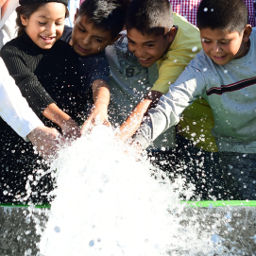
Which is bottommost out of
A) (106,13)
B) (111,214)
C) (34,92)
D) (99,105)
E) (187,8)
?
(187,8)

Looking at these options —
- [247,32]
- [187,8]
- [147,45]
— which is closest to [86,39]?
[147,45]

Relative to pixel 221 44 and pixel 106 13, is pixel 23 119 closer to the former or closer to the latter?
pixel 106 13

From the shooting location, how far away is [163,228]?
1648 mm

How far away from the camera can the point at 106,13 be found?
2.19 m

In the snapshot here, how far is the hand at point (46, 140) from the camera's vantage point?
1731 millimetres

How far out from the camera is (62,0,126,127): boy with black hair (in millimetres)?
2145

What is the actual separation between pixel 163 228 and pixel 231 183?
687mm

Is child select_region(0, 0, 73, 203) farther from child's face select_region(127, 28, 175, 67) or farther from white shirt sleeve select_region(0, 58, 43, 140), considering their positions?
child's face select_region(127, 28, 175, 67)

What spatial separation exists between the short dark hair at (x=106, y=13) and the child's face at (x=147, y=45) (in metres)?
0.11

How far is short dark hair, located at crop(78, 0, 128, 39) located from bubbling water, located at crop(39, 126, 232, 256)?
1.97ft

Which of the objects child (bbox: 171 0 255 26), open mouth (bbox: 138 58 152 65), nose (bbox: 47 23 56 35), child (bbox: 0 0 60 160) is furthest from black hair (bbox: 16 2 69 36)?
child (bbox: 171 0 255 26)

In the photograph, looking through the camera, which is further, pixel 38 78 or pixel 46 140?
pixel 38 78

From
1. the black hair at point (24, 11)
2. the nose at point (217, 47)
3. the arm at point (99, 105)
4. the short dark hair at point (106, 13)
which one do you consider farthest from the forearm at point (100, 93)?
the nose at point (217, 47)

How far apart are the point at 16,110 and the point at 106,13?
683 millimetres
